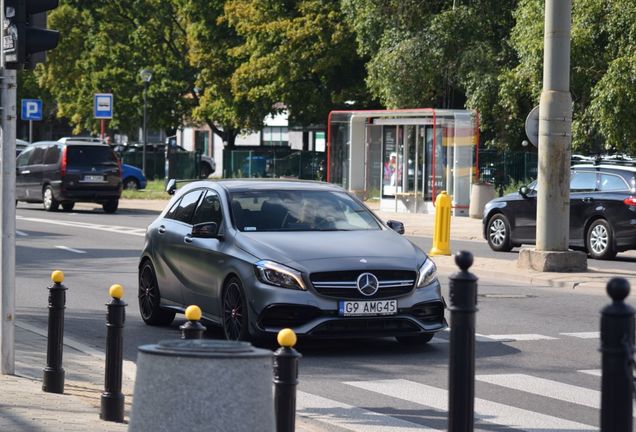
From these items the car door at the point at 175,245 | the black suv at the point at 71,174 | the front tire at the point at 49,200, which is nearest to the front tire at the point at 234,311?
the car door at the point at 175,245

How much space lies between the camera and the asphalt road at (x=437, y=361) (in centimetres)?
898

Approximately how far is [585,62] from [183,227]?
25.1 meters

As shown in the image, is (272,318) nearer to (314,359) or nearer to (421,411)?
(314,359)

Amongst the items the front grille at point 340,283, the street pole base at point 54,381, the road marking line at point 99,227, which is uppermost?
the front grille at point 340,283

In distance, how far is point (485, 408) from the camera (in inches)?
365

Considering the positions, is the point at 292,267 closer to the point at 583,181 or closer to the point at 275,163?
the point at 583,181

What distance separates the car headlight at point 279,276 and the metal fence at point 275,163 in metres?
43.5

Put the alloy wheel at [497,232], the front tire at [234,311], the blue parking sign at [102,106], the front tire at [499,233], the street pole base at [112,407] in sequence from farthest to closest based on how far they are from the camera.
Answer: the blue parking sign at [102,106] < the alloy wheel at [497,232] < the front tire at [499,233] < the front tire at [234,311] < the street pole base at [112,407]

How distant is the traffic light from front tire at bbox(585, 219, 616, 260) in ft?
47.4

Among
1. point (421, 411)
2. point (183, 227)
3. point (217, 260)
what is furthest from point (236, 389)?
point (183, 227)

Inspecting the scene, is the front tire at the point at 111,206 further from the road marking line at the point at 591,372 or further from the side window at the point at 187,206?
the road marking line at the point at 591,372

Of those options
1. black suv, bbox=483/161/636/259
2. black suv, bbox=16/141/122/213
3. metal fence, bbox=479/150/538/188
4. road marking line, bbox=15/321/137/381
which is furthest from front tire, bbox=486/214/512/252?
metal fence, bbox=479/150/538/188

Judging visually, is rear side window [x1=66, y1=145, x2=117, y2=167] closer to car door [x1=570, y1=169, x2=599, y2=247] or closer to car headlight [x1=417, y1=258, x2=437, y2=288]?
car door [x1=570, y1=169, x2=599, y2=247]

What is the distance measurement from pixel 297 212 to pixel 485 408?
4.10 m
